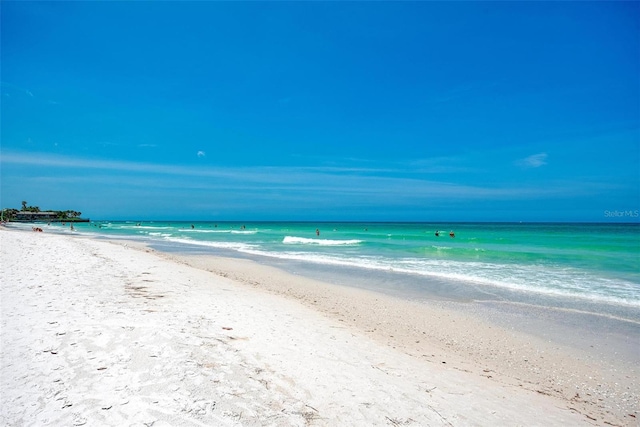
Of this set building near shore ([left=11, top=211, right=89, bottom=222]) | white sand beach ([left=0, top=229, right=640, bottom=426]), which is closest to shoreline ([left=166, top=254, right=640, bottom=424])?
white sand beach ([left=0, top=229, right=640, bottom=426])

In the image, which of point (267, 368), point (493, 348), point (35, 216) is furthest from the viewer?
point (35, 216)

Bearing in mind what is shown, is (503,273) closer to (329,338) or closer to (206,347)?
(329,338)

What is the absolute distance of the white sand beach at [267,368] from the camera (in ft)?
10.6

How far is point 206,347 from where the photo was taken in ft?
14.9

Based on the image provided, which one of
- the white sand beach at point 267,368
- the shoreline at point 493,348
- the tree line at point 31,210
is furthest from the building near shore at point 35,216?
the shoreline at point 493,348

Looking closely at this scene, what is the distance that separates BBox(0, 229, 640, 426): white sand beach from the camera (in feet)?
10.6

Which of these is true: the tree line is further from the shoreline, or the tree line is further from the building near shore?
the shoreline

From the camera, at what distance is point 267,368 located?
4145 millimetres

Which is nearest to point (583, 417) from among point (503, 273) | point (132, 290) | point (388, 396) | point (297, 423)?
point (388, 396)

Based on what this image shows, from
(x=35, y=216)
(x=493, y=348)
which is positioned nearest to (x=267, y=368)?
(x=493, y=348)

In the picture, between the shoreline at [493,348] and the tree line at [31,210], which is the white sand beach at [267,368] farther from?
the tree line at [31,210]

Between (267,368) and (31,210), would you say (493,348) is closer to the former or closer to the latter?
(267,368)

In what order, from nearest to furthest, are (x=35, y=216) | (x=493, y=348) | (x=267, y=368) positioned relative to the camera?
(x=267, y=368) → (x=493, y=348) → (x=35, y=216)

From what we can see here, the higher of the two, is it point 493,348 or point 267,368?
point 267,368
